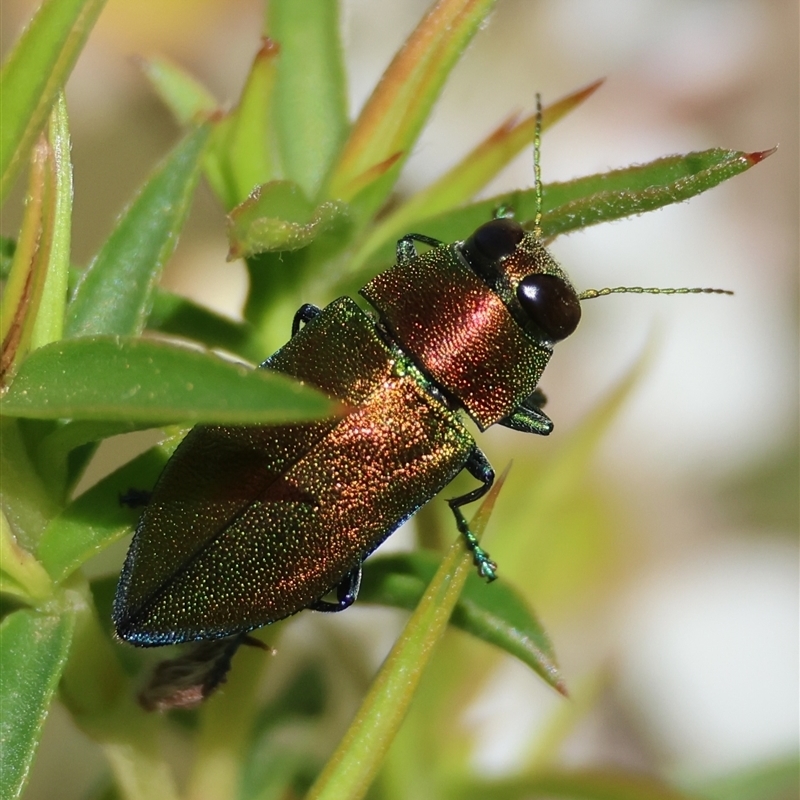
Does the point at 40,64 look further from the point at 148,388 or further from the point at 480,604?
the point at 480,604

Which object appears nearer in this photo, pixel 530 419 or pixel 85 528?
pixel 85 528

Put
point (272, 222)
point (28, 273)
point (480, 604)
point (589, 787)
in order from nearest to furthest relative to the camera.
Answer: point (28, 273), point (272, 222), point (480, 604), point (589, 787)

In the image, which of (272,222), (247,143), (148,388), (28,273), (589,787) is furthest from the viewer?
(589,787)

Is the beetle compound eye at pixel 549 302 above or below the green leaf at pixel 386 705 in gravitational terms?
above

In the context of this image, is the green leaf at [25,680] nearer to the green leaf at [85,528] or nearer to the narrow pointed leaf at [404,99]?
the green leaf at [85,528]

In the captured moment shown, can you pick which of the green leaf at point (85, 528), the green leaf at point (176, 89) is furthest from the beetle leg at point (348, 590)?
the green leaf at point (176, 89)

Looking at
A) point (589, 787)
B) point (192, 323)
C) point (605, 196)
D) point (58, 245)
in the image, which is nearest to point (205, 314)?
point (192, 323)

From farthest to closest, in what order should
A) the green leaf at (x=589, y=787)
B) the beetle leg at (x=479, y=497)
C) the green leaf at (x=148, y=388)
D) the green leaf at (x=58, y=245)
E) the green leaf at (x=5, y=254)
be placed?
the green leaf at (x=589, y=787)
the beetle leg at (x=479, y=497)
the green leaf at (x=5, y=254)
the green leaf at (x=58, y=245)
the green leaf at (x=148, y=388)

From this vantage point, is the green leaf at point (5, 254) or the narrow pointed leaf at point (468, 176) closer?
the green leaf at point (5, 254)
